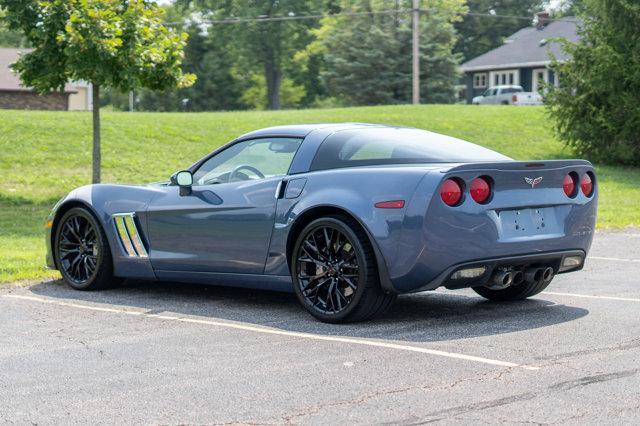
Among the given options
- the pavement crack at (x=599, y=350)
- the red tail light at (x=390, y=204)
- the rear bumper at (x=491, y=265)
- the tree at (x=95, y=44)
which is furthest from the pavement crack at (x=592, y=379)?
the tree at (x=95, y=44)

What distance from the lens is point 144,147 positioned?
27609 mm

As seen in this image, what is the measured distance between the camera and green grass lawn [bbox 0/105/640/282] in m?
16.7

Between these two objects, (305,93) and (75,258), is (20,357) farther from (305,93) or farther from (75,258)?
(305,93)

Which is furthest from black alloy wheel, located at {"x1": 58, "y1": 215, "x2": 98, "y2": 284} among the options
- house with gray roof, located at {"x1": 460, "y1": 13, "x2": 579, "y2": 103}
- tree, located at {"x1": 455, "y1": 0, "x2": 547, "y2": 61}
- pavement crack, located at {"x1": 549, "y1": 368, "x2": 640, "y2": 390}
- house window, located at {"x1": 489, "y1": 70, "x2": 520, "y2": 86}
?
tree, located at {"x1": 455, "y1": 0, "x2": 547, "y2": 61}

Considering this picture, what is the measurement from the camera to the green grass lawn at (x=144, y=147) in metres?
16.7

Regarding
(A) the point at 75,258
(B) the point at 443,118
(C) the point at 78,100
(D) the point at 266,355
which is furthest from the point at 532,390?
(C) the point at 78,100

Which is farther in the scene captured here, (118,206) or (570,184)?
(118,206)

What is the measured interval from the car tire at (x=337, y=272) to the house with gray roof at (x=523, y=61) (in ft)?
209

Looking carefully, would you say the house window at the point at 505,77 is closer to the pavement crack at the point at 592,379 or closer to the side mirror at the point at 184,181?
the side mirror at the point at 184,181

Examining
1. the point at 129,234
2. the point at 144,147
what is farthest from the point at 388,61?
the point at 129,234

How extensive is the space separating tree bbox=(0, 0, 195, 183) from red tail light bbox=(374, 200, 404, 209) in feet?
38.9

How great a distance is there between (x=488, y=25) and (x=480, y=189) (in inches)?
3532

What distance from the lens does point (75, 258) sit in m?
9.29

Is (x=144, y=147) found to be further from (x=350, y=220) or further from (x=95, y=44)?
(x=350, y=220)
